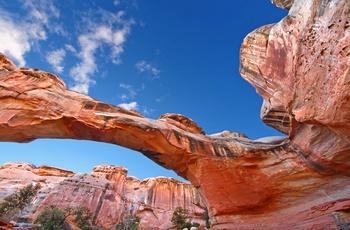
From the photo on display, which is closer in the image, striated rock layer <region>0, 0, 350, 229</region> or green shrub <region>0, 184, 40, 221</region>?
striated rock layer <region>0, 0, 350, 229</region>

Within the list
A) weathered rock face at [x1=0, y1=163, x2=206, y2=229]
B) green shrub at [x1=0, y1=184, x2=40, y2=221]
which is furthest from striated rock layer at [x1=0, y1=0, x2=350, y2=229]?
weathered rock face at [x1=0, y1=163, x2=206, y2=229]

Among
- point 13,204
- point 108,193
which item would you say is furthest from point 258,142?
point 108,193

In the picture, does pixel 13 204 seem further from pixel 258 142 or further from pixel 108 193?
pixel 258 142

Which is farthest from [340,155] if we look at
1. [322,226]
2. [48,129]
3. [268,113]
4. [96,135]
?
[48,129]

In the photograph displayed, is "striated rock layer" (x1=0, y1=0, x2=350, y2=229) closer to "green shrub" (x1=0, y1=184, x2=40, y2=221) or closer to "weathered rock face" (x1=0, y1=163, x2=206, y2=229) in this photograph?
"green shrub" (x1=0, y1=184, x2=40, y2=221)

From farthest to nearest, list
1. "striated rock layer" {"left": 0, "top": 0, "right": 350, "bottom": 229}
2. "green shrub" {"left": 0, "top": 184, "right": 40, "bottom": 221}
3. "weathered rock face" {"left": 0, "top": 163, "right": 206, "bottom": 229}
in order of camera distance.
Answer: "weathered rock face" {"left": 0, "top": 163, "right": 206, "bottom": 229}, "green shrub" {"left": 0, "top": 184, "right": 40, "bottom": 221}, "striated rock layer" {"left": 0, "top": 0, "right": 350, "bottom": 229}

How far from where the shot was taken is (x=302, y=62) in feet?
27.5

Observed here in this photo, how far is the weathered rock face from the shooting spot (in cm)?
4625

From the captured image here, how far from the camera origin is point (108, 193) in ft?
168

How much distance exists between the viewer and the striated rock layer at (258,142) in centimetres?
907

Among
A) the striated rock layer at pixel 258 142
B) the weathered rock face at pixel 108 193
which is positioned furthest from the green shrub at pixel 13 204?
the striated rock layer at pixel 258 142

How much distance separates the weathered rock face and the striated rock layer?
34.8 meters

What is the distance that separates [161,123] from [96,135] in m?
4.15

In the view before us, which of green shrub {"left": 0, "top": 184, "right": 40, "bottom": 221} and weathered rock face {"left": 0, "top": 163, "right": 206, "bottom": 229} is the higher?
weathered rock face {"left": 0, "top": 163, "right": 206, "bottom": 229}
